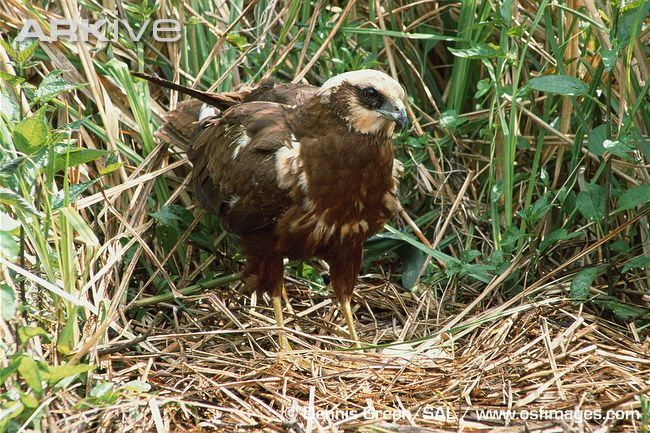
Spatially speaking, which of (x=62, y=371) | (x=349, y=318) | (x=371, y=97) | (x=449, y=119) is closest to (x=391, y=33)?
(x=449, y=119)

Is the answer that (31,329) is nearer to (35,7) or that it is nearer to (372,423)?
(372,423)

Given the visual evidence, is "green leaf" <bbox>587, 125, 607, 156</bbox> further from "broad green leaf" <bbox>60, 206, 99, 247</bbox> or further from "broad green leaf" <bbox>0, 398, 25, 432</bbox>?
"broad green leaf" <bbox>0, 398, 25, 432</bbox>

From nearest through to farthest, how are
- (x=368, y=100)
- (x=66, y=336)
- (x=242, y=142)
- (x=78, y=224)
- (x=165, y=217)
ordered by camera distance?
(x=66, y=336) → (x=78, y=224) → (x=368, y=100) → (x=242, y=142) → (x=165, y=217)

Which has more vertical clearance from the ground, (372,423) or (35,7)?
(35,7)

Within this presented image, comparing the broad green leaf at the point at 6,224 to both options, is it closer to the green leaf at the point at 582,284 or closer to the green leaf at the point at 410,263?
the green leaf at the point at 410,263

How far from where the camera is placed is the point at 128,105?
4.24m

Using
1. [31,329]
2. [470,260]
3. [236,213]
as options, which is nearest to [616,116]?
[470,260]

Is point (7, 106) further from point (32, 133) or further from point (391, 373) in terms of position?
point (391, 373)

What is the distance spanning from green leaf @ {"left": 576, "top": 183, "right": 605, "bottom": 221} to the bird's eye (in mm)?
1009

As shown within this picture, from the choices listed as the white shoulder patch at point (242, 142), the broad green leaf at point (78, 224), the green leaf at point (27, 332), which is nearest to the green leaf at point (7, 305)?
the green leaf at point (27, 332)

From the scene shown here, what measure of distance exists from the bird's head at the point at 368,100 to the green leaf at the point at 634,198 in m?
0.98

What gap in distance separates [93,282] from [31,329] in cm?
87

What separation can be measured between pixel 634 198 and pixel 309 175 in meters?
1.34

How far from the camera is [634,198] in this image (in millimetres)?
3424
